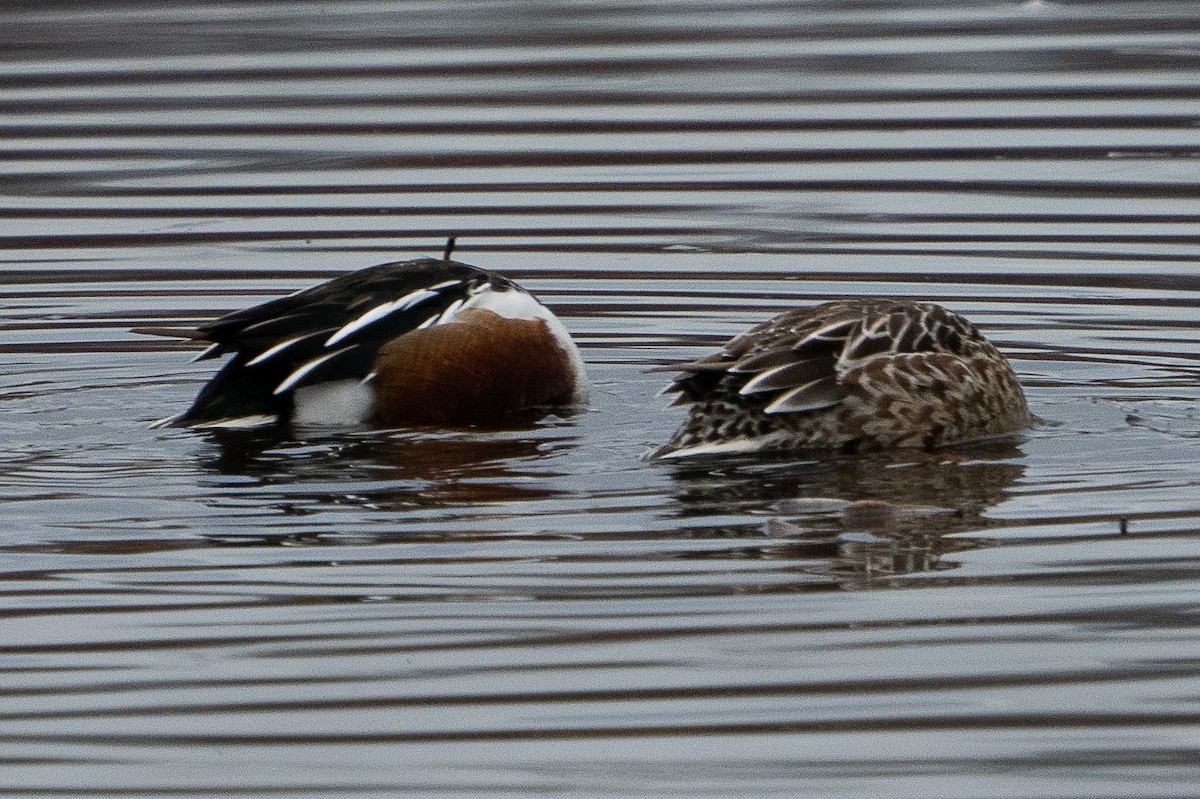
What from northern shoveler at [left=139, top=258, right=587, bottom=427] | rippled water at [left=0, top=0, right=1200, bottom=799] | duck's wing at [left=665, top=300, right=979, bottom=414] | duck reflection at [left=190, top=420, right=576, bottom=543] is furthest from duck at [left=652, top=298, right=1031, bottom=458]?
northern shoveler at [left=139, top=258, right=587, bottom=427]

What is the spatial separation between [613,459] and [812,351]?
758 millimetres

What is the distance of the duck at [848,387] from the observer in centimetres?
824

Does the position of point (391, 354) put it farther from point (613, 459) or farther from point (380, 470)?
point (613, 459)

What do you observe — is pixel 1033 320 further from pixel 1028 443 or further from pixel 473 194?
pixel 473 194

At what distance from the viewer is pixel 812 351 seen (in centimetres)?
838

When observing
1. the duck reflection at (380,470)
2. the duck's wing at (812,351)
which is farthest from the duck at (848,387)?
the duck reflection at (380,470)

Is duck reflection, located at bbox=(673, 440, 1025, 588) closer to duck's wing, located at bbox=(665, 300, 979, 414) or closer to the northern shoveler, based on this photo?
duck's wing, located at bbox=(665, 300, 979, 414)

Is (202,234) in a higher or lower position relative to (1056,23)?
lower

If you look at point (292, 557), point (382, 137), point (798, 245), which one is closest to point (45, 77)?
point (382, 137)

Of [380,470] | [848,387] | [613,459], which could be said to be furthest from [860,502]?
[380,470]

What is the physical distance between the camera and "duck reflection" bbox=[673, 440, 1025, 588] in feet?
22.3

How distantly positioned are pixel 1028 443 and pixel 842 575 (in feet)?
7.15

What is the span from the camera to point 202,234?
1246cm

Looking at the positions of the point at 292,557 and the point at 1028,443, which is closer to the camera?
the point at 292,557
